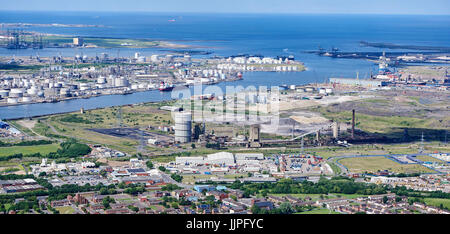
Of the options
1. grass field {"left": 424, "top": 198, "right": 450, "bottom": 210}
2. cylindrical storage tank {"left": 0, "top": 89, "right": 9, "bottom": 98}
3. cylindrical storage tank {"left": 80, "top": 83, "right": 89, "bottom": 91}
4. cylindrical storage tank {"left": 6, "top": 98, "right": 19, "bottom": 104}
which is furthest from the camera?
cylindrical storage tank {"left": 80, "top": 83, "right": 89, "bottom": 91}

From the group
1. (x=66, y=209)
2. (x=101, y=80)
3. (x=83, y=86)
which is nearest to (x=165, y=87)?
(x=101, y=80)

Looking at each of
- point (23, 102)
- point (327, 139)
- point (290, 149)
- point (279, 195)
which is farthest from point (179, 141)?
point (23, 102)

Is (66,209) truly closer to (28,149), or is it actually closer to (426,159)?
(28,149)

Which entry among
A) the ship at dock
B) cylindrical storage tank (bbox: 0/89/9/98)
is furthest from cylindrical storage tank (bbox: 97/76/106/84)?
cylindrical storage tank (bbox: 0/89/9/98)

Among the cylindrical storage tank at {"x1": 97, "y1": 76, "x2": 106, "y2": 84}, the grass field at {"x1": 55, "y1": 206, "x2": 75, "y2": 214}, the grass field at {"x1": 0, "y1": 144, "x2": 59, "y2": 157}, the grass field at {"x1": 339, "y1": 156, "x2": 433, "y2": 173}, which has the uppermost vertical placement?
the cylindrical storage tank at {"x1": 97, "y1": 76, "x2": 106, "y2": 84}

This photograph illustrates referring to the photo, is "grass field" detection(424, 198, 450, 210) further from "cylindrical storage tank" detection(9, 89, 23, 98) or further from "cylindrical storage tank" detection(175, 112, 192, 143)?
"cylindrical storage tank" detection(9, 89, 23, 98)

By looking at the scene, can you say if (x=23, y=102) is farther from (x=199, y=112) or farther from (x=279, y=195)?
(x=279, y=195)
